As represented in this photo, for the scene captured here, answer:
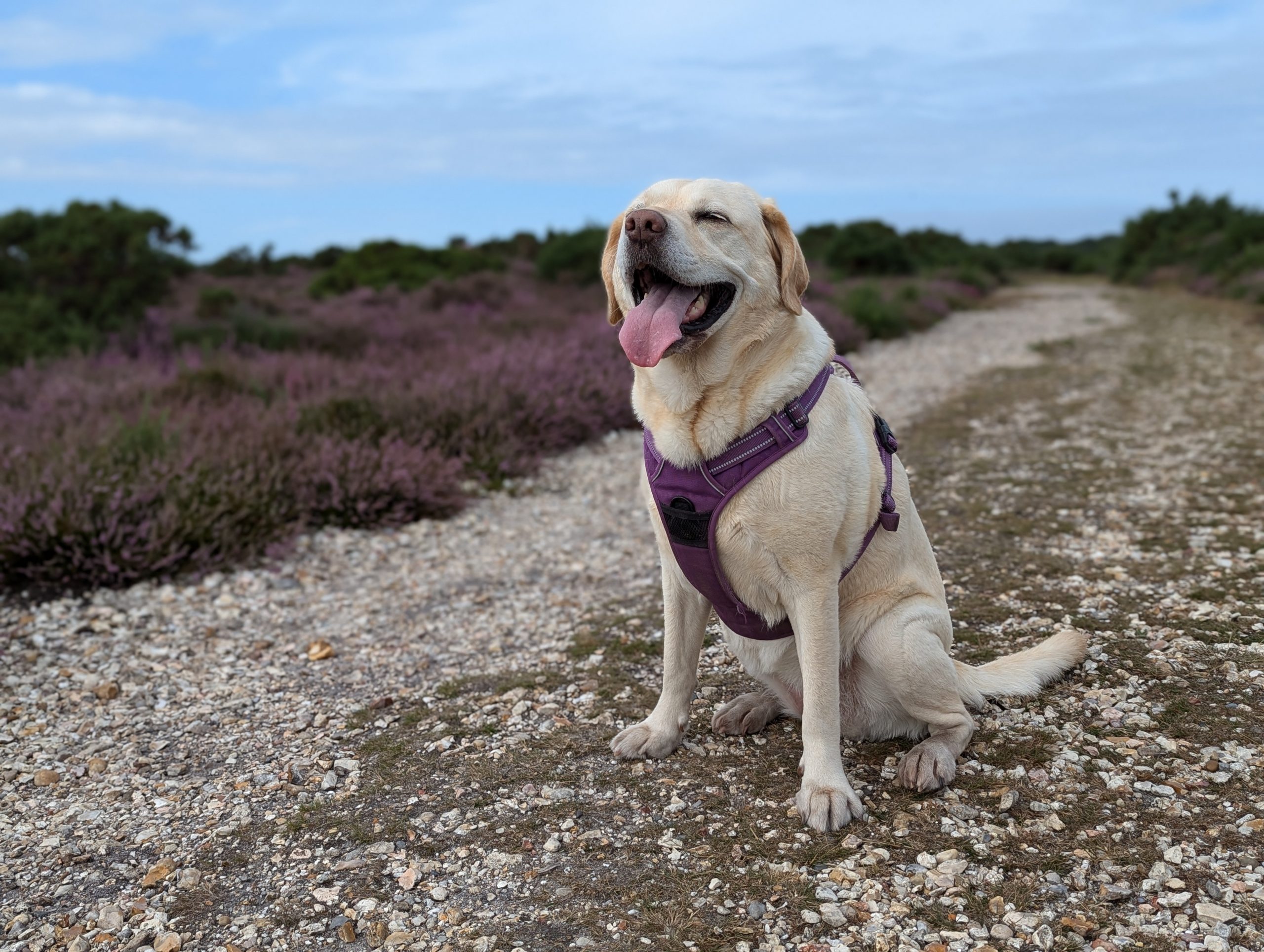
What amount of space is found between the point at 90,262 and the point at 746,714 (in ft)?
41.3

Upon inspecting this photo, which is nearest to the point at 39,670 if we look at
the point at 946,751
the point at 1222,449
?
the point at 946,751

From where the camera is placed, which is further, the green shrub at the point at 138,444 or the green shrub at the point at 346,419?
the green shrub at the point at 346,419

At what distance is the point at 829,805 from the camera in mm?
3016

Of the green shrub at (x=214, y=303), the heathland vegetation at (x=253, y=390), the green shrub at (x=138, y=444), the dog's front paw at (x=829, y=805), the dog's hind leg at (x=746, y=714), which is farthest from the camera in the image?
the green shrub at (x=214, y=303)

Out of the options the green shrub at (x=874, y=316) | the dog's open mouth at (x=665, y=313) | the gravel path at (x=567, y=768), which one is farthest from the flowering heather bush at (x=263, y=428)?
the green shrub at (x=874, y=316)

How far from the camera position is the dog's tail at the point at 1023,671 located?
3.49 m

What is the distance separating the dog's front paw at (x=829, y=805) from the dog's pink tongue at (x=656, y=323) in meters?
1.51

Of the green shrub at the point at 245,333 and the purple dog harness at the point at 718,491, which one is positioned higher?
the green shrub at the point at 245,333

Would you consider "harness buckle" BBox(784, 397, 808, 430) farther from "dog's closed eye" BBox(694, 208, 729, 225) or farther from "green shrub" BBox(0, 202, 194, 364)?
"green shrub" BBox(0, 202, 194, 364)

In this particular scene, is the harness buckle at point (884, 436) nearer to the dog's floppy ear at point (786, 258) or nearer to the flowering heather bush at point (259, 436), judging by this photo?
the dog's floppy ear at point (786, 258)

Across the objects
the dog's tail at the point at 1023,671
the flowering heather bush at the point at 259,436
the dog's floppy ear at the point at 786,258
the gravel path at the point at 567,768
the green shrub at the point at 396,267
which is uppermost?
the green shrub at the point at 396,267

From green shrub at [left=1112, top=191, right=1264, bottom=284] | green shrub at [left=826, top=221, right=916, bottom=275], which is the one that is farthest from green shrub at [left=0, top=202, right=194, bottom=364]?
green shrub at [left=1112, top=191, right=1264, bottom=284]

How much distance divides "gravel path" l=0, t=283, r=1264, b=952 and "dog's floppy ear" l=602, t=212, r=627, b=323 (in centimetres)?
171

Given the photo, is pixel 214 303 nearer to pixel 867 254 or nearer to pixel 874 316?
pixel 874 316
